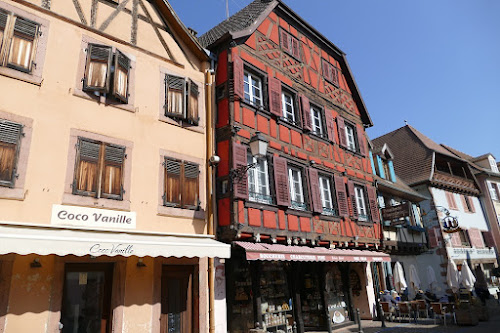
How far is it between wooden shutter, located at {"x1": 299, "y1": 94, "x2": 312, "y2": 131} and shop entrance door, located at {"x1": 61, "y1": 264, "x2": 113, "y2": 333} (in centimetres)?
789

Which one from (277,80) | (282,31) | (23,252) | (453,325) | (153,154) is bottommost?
(453,325)

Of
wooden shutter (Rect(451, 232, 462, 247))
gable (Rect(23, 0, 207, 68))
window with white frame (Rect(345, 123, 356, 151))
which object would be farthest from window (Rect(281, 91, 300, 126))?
wooden shutter (Rect(451, 232, 462, 247))

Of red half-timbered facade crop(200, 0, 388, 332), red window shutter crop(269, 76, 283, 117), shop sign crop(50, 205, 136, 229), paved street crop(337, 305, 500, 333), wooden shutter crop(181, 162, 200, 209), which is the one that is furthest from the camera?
red window shutter crop(269, 76, 283, 117)

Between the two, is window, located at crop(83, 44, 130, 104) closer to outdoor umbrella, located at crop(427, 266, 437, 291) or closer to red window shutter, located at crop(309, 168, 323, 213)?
red window shutter, located at crop(309, 168, 323, 213)

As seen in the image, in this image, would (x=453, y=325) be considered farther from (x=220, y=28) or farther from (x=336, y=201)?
(x=220, y=28)

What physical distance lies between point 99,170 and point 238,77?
4800mm

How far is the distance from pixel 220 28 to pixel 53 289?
10.5 m

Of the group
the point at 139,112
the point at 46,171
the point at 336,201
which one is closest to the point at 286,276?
the point at 336,201

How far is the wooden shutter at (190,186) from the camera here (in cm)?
891

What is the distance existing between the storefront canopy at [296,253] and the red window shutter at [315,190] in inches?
51.1

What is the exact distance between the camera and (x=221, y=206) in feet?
30.9

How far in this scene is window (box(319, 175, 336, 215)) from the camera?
41.4ft

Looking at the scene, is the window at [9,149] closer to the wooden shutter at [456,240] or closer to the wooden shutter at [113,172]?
the wooden shutter at [113,172]

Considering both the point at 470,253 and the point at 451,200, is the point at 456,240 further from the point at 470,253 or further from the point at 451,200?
the point at 451,200
